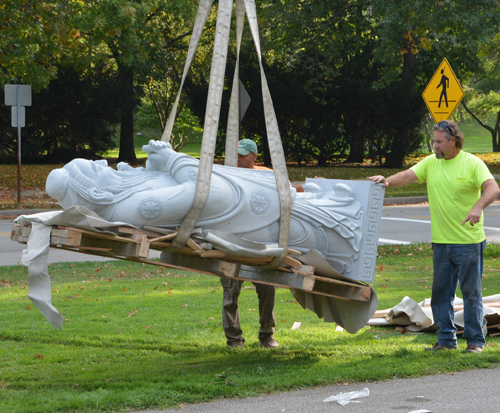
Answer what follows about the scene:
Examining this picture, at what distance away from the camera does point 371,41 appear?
1139 inches

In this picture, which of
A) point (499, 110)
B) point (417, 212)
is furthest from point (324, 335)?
point (499, 110)

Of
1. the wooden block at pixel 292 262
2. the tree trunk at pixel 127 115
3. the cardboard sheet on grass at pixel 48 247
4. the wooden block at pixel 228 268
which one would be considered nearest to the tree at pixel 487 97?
the tree trunk at pixel 127 115

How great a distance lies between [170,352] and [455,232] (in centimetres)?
277

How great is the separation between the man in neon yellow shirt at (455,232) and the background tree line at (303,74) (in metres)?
18.6

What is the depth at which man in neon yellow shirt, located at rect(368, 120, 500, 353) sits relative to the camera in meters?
5.72

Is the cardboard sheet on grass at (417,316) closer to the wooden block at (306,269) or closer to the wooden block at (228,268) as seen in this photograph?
the wooden block at (306,269)

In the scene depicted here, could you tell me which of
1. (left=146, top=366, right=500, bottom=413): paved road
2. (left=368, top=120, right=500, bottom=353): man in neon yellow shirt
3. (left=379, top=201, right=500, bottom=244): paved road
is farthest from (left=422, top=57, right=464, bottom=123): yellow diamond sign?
(left=146, top=366, right=500, bottom=413): paved road

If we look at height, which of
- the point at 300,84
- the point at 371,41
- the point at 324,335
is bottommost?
the point at 324,335

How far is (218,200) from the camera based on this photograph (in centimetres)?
482

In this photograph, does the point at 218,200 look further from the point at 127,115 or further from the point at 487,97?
the point at 487,97

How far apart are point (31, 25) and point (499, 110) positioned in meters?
36.0

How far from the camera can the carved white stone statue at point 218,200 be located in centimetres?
465

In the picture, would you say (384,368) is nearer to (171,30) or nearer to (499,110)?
(171,30)

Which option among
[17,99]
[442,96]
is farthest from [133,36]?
[442,96]
